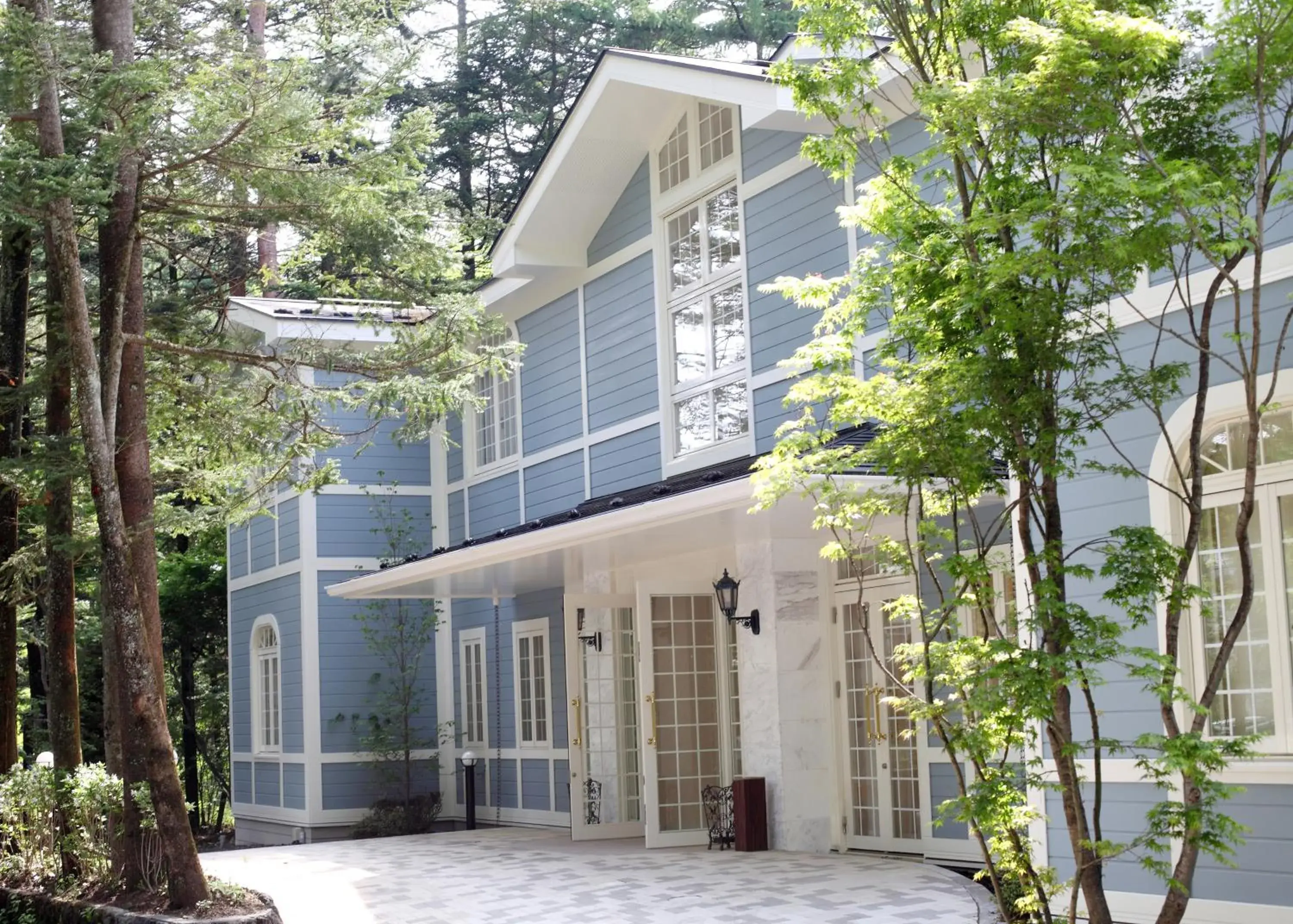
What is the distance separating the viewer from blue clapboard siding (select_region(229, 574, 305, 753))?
18.8m

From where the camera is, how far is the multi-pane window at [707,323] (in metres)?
13.1

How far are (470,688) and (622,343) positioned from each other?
18.6 feet

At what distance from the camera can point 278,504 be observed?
19.8 m

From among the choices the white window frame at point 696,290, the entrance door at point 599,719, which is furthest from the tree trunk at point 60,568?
the white window frame at point 696,290

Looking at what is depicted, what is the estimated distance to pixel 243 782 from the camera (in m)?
21.3

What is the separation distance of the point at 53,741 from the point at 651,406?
6.21 m

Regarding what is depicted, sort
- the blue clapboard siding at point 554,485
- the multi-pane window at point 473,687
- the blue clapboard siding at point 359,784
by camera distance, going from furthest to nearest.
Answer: the blue clapboard siding at point 359,784, the multi-pane window at point 473,687, the blue clapboard siding at point 554,485

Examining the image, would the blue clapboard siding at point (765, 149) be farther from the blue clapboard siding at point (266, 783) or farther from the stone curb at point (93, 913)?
the blue clapboard siding at point (266, 783)

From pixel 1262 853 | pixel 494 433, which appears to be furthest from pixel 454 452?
pixel 1262 853

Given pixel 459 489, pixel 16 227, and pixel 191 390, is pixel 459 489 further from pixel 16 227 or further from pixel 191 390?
pixel 16 227

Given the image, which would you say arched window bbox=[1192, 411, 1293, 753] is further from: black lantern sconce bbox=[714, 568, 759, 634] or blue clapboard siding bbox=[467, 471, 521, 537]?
blue clapboard siding bbox=[467, 471, 521, 537]

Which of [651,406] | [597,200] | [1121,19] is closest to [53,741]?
[651,406]

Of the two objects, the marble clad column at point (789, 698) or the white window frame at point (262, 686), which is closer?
the marble clad column at point (789, 698)

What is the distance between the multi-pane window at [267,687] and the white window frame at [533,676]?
14.4 ft
